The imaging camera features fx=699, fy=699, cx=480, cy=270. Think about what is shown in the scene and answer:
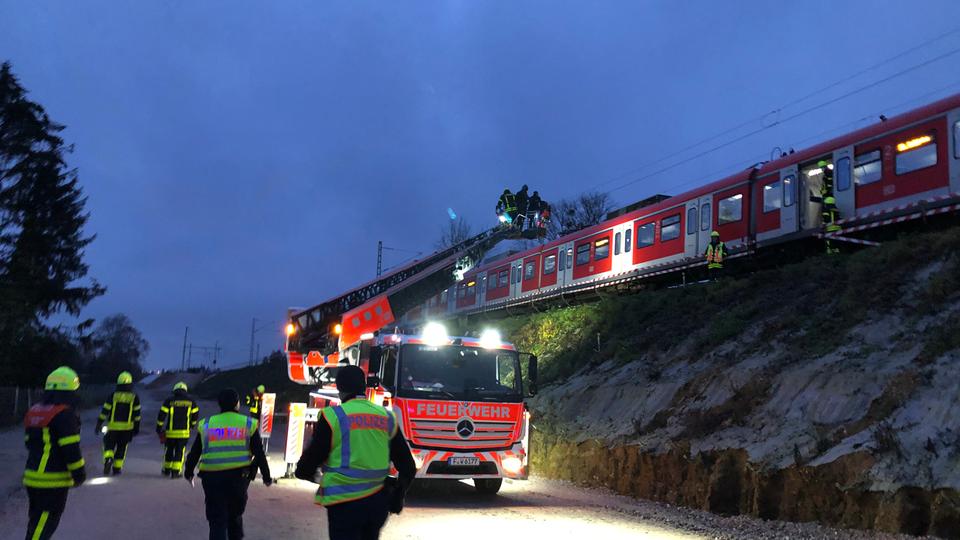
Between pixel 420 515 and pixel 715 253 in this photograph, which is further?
pixel 715 253

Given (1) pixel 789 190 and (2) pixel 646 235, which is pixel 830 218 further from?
(2) pixel 646 235

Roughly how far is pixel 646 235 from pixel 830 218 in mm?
7423

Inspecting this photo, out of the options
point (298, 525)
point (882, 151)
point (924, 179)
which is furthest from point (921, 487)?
point (882, 151)

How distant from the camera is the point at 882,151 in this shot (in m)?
15.9

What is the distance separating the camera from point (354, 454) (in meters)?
4.18

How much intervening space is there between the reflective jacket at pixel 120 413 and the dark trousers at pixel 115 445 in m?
0.11

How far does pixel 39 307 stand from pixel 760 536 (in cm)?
3629

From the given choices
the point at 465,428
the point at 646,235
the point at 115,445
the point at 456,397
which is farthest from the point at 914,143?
the point at 115,445

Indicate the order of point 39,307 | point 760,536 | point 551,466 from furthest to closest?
1. point 39,307
2. point 551,466
3. point 760,536

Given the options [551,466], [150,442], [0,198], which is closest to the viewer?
[551,466]

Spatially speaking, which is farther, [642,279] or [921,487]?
[642,279]

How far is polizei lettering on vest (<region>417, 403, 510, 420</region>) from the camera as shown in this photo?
10.2 metres

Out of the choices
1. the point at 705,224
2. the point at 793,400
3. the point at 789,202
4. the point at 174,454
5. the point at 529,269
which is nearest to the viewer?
the point at 793,400

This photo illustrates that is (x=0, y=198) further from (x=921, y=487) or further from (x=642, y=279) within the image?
(x=921, y=487)
